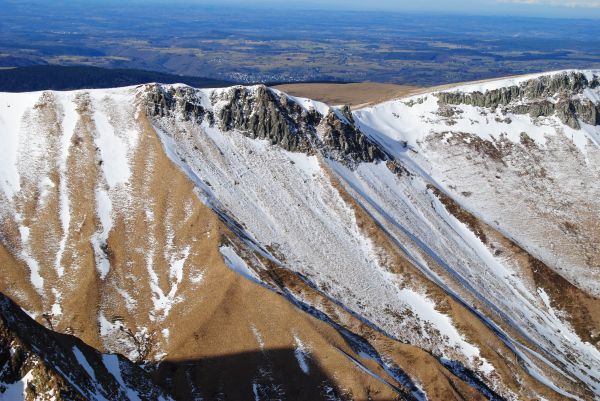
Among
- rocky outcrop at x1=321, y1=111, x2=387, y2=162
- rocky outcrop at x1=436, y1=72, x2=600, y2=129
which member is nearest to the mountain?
rocky outcrop at x1=321, y1=111, x2=387, y2=162

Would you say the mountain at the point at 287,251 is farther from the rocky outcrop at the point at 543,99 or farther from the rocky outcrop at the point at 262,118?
the rocky outcrop at the point at 543,99

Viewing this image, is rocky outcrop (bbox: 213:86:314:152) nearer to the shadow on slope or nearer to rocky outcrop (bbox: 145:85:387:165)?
rocky outcrop (bbox: 145:85:387:165)

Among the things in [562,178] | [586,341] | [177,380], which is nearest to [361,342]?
[177,380]

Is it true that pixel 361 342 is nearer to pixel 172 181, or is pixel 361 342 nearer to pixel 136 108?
pixel 172 181

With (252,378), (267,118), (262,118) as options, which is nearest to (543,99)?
(267,118)

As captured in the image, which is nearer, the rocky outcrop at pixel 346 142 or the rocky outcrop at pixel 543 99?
the rocky outcrop at pixel 346 142

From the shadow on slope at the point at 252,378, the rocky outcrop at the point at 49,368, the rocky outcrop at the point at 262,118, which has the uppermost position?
the rocky outcrop at the point at 262,118

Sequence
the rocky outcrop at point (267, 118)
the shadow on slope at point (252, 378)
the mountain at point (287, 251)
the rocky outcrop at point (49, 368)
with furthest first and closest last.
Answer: the rocky outcrop at point (267, 118) → the mountain at point (287, 251) → the shadow on slope at point (252, 378) → the rocky outcrop at point (49, 368)

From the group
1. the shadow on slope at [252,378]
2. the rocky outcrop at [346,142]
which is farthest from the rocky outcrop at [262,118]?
the shadow on slope at [252,378]

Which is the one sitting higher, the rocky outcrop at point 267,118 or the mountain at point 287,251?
the rocky outcrop at point 267,118
